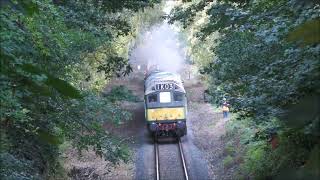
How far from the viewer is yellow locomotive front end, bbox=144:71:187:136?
22391mm

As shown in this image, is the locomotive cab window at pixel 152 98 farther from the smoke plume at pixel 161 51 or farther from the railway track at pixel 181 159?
the smoke plume at pixel 161 51

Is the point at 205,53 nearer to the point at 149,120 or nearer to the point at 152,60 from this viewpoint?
the point at 149,120

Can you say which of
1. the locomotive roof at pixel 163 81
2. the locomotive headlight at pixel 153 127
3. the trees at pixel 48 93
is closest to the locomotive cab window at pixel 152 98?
the locomotive roof at pixel 163 81

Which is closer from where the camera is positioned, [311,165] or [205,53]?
[311,165]

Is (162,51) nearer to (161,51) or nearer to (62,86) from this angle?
(161,51)

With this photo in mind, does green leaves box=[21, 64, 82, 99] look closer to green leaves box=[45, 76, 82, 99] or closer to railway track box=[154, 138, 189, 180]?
green leaves box=[45, 76, 82, 99]

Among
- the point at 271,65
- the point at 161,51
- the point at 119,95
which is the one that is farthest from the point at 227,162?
the point at 161,51

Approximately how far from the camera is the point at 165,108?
22.6 m

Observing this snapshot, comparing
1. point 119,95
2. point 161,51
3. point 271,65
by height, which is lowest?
point 271,65

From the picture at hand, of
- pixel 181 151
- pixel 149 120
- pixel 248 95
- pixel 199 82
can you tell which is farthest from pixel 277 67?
pixel 199 82

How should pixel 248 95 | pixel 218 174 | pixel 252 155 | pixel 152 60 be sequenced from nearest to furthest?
pixel 248 95
pixel 252 155
pixel 218 174
pixel 152 60

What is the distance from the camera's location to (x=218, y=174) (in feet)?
56.1

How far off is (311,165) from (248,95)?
7447mm

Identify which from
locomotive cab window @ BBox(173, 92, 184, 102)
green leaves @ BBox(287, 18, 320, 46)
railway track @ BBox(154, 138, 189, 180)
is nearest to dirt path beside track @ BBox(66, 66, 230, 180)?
railway track @ BBox(154, 138, 189, 180)
